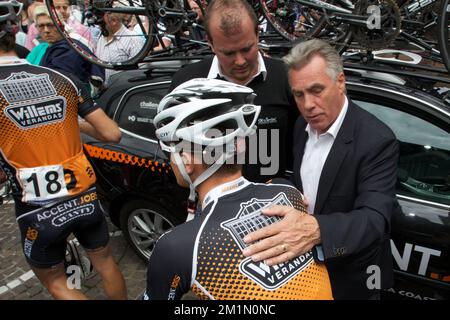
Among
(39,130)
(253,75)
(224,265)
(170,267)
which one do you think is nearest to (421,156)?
(253,75)

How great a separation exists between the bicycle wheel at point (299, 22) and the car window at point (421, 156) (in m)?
1.17

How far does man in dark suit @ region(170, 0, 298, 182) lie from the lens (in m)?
2.10

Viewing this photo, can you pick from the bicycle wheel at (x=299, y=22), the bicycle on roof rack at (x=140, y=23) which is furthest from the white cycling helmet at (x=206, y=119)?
the bicycle on roof rack at (x=140, y=23)

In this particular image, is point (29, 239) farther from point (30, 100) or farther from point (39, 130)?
point (30, 100)

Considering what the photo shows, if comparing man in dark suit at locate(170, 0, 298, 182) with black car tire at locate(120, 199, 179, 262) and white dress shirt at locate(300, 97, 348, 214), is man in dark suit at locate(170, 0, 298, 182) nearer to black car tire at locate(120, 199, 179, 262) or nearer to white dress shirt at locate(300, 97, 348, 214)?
white dress shirt at locate(300, 97, 348, 214)

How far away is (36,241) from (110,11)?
127 inches

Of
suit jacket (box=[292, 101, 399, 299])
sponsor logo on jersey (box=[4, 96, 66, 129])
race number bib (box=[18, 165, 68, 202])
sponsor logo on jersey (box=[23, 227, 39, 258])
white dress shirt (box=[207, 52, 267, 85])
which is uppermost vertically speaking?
white dress shirt (box=[207, 52, 267, 85])

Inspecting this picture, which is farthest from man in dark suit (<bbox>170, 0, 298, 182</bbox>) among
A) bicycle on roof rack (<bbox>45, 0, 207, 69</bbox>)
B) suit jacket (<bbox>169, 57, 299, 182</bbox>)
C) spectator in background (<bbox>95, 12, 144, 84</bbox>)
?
spectator in background (<bbox>95, 12, 144, 84</bbox>)

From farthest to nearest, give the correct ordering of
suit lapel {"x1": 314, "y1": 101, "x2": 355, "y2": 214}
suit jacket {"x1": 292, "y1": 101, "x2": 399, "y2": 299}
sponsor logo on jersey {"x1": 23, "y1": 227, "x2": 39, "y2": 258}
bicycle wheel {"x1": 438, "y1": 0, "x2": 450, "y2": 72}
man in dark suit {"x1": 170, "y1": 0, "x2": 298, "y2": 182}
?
bicycle wheel {"x1": 438, "y1": 0, "x2": 450, "y2": 72}
sponsor logo on jersey {"x1": 23, "y1": 227, "x2": 39, "y2": 258}
man in dark suit {"x1": 170, "y1": 0, "x2": 298, "y2": 182}
suit lapel {"x1": 314, "y1": 101, "x2": 355, "y2": 214}
suit jacket {"x1": 292, "y1": 101, "x2": 399, "y2": 299}

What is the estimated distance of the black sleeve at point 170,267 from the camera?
1.21 m

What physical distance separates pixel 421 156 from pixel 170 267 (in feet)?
5.86

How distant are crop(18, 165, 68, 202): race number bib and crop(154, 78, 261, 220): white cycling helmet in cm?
110
